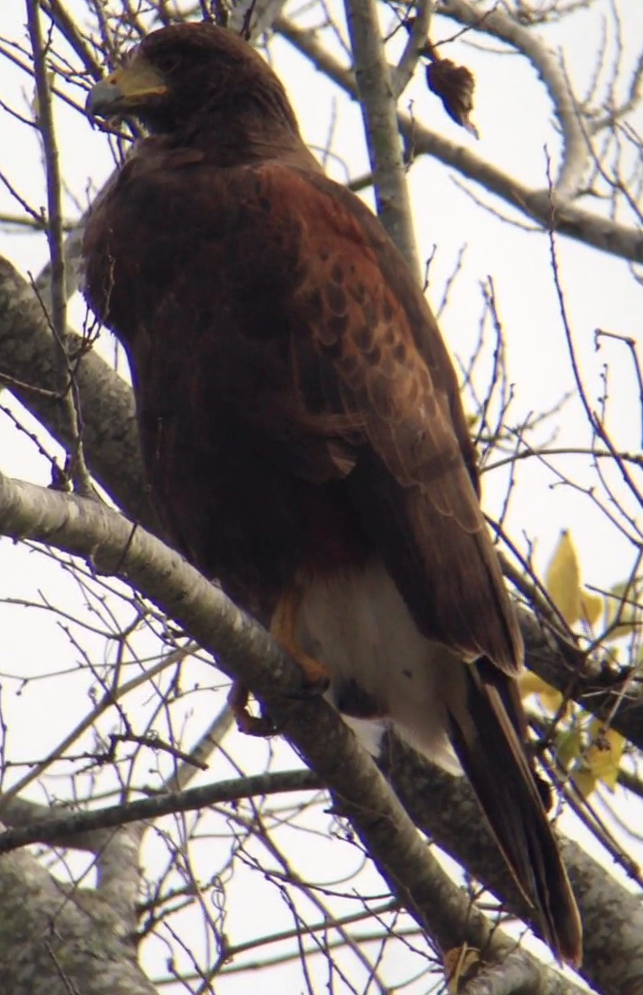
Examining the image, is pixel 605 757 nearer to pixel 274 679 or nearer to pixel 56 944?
pixel 274 679

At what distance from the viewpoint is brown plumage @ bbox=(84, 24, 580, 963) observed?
3.56 meters

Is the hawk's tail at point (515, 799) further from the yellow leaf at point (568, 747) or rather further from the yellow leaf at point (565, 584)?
the yellow leaf at point (565, 584)

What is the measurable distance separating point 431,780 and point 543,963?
22.7 inches

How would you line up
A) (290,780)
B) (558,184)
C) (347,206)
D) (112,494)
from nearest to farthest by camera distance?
(290,780)
(347,206)
(112,494)
(558,184)

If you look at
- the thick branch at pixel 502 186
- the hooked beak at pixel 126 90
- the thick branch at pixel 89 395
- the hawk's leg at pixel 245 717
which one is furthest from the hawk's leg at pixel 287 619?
the thick branch at pixel 502 186

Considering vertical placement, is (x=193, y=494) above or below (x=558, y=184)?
below

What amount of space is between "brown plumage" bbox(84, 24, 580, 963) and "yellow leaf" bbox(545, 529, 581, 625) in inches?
14.6

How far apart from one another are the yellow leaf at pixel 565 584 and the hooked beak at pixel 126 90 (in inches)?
64.7

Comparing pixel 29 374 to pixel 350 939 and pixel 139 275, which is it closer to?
pixel 139 275

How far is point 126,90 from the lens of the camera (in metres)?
4.21

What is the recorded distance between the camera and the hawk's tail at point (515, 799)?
3.50 metres

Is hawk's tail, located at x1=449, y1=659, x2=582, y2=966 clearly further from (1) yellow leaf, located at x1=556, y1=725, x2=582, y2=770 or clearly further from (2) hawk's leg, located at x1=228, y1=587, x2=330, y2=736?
(2) hawk's leg, located at x1=228, y1=587, x2=330, y2=736

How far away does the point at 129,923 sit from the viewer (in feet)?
13.8

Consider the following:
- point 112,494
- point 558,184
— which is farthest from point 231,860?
point 558,184
